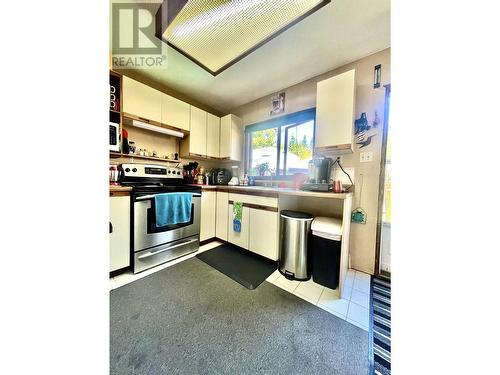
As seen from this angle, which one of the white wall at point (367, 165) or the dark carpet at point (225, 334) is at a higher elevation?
the white wall at point (367, 165)

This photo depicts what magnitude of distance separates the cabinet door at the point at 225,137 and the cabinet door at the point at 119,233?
1.55 meters

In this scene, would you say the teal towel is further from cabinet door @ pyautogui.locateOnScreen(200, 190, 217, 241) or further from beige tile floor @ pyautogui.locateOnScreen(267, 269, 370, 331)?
beige tile floor @ pyautogui.locateOnScreen(267, 269, 370, 331)

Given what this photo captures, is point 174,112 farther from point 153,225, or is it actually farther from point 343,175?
point 343,175

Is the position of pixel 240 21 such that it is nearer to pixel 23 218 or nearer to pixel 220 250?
pixel 23 218

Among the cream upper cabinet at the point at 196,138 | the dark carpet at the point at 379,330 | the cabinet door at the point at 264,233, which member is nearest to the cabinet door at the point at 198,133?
the cream upper cabinet at the point at 196,138

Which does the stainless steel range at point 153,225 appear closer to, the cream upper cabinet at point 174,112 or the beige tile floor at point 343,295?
the cream upper cabinet at point 174,112

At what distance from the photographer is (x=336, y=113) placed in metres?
1.74

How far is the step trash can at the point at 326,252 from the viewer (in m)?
1.48

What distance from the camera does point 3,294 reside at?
0.76 ft

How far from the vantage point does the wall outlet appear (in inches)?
69.9
